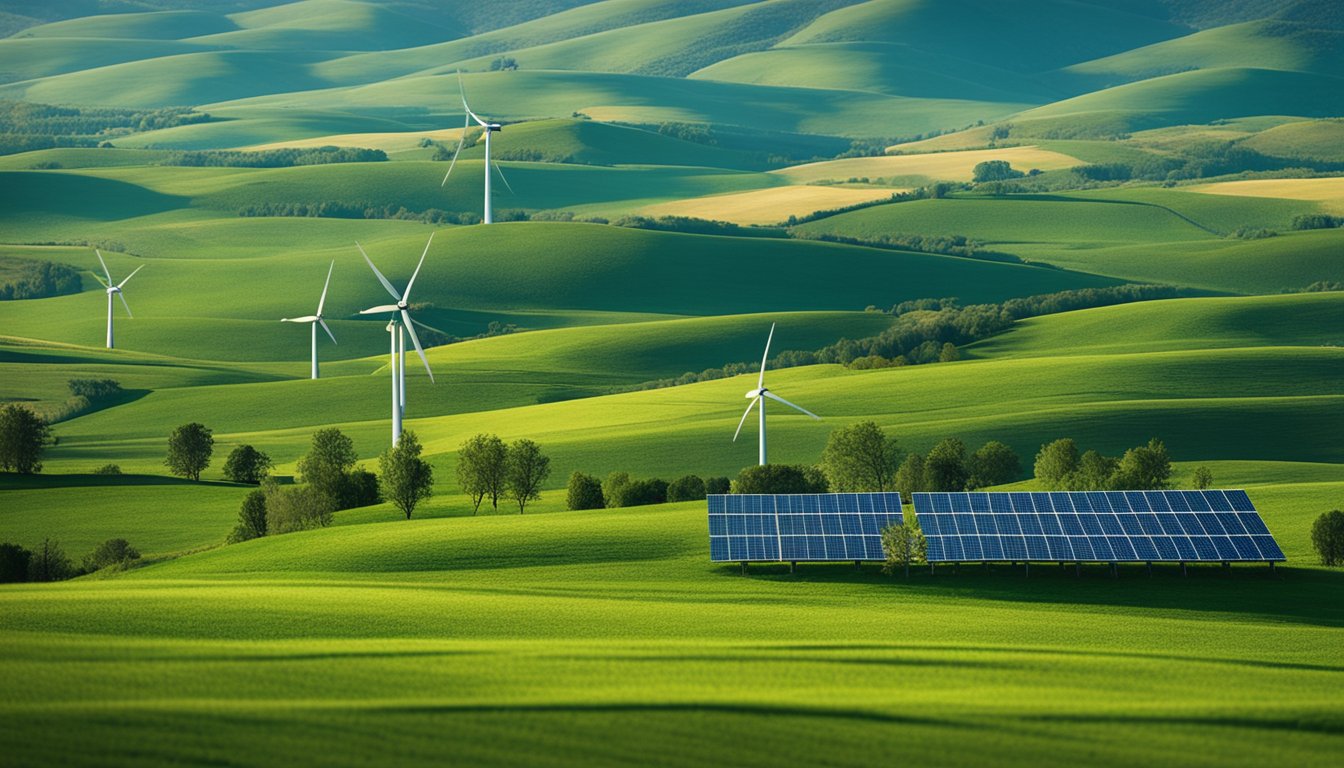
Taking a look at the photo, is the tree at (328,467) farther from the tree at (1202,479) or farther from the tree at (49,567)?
the tree at (1202,479)

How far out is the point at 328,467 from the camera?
68.2 m

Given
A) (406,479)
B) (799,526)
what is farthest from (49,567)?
(799,526)

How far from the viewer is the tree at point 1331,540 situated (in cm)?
5119

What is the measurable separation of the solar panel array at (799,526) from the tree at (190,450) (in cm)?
3725

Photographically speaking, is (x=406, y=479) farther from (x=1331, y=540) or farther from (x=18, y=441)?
(x=1331, y=540)

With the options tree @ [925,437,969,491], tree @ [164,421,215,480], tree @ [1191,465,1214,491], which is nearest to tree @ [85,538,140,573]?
tree @ [164,421,215,480]

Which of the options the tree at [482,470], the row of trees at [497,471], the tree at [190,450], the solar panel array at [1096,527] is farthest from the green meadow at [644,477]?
the tree at [190,450]

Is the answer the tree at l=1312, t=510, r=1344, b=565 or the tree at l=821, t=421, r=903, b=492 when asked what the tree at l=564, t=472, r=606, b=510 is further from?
the tree at l=1312, t=510, r=1344, b=565

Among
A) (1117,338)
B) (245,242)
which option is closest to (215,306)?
(245,242)

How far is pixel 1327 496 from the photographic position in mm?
61250

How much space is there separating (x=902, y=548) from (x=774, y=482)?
15.9 metres

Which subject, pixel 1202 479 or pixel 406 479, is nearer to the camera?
pixel 406 479

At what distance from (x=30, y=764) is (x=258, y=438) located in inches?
3076

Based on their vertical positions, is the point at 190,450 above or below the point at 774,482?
above
